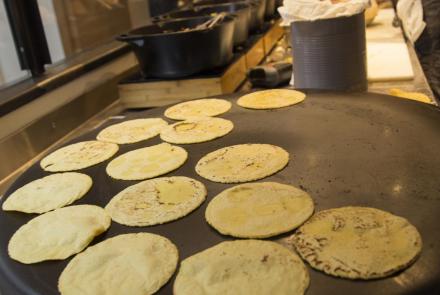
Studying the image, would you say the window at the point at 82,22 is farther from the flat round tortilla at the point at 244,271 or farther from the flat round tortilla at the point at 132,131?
the flat round tortilla at the point at 244,271

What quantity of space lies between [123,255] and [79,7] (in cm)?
255

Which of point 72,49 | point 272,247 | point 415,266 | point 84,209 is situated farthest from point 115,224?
point 72,49

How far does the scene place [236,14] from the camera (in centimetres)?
244

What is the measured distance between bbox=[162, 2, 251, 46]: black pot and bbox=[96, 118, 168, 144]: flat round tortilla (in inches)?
36.2

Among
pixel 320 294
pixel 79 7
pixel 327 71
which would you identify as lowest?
pixel 320 294

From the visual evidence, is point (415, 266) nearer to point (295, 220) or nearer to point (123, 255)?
point (295, 220)

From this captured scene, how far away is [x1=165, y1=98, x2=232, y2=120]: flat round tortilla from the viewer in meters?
1.72

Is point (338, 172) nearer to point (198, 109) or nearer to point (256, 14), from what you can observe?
point (198, 109)

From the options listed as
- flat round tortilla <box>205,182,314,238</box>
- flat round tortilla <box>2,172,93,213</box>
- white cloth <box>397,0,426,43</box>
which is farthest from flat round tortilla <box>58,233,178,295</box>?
white cloth <box>397,0,426,43</box>

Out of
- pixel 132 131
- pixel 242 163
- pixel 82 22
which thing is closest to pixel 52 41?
pixel 82 22

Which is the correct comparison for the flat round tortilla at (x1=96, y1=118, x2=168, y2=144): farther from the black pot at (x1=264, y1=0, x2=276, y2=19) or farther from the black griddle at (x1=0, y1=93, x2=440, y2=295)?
the black pot at (x1=264, y1=0, x2=276, y2=19)

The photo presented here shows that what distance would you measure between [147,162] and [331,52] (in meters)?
0.87

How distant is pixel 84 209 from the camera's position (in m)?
1.14

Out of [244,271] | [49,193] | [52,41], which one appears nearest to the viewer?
[244,271]
